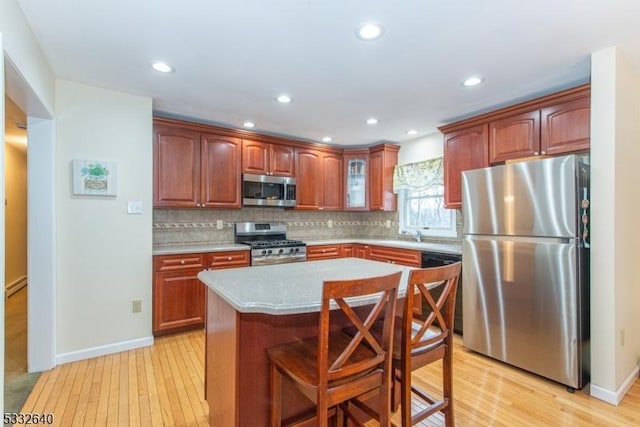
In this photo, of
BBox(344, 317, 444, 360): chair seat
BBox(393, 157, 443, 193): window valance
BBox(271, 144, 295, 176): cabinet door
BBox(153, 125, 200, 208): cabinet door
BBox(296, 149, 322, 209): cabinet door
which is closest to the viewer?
BBox(344, 317, 444, 360): chair seat

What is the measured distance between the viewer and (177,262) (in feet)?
10.9

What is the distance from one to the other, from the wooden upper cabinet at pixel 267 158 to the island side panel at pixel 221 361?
2.47m

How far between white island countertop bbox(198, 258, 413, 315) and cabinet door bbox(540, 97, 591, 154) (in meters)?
1.88

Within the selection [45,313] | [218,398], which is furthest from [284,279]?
[45,313]

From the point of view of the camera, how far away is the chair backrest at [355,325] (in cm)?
124

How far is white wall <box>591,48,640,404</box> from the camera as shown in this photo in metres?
2.20

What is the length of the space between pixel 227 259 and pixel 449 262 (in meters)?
2.44

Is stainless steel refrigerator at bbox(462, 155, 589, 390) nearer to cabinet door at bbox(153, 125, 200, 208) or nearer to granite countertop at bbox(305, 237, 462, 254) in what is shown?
granite countertop at bbox(305, 237, 462, 254)

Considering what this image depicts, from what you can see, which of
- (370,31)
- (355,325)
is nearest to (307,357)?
(355,325)

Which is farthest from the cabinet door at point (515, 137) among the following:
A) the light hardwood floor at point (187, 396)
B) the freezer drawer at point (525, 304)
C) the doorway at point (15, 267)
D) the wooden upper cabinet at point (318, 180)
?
the doorway at point (15, 267)

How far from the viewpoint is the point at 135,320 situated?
3.04 m

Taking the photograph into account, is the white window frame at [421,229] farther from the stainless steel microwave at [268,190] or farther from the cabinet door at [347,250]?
the stainless steel microwave at [268,190]

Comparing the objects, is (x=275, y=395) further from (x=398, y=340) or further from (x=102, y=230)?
(x=102, y=230)

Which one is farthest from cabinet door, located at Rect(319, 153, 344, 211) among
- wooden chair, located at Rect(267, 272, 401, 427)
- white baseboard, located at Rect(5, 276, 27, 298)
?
white baseboard, located at Rect(5, 276, 27, 298)
